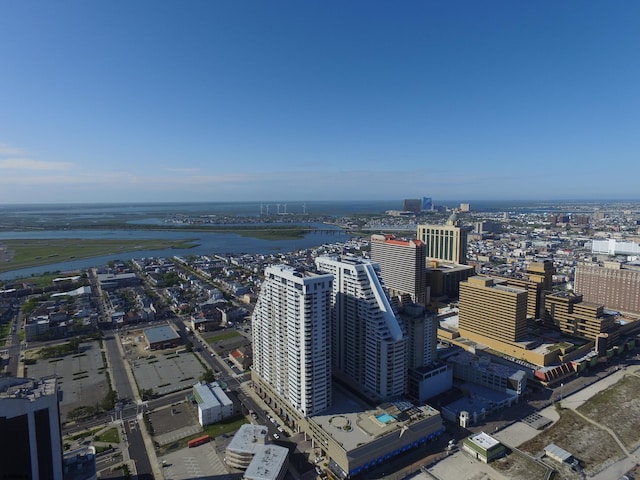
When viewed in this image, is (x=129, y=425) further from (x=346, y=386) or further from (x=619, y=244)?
(x=619, y=244)

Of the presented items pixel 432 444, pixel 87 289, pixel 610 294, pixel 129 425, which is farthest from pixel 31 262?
pixel 610 294

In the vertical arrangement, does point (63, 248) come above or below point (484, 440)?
above

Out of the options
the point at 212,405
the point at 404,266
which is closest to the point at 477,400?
the point at 212,405

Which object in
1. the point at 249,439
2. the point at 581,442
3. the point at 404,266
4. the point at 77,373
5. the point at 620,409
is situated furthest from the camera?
the point at 404,266

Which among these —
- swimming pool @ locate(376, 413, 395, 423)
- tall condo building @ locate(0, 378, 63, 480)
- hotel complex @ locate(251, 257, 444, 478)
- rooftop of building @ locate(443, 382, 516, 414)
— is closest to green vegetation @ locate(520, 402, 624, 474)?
rooftop of building @ locate(443, 382, 516, 414)

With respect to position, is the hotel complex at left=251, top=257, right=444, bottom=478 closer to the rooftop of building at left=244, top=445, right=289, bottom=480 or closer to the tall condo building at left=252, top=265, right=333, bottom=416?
the tall condo building at left=252, top=265, right=333, bottom=416

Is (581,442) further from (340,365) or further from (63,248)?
(63,248)
